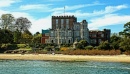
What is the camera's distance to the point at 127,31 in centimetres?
8231

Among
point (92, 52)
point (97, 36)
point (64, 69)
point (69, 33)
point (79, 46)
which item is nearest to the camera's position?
point (64, 69)

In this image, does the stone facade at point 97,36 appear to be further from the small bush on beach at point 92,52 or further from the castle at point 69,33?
the small bush on beach at point 92,52

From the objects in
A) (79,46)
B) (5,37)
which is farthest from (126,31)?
(5,37)

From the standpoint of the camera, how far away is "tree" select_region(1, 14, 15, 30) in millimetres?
108062

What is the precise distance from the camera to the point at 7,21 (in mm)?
109000

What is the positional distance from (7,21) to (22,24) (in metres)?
5.78

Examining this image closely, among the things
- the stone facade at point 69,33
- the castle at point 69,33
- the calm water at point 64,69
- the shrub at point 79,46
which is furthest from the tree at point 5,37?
the calm water at point 64,69

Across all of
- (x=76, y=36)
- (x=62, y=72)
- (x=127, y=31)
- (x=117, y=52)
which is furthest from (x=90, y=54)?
(x=62, y=72)

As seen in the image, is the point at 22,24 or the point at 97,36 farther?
the point at 22,24

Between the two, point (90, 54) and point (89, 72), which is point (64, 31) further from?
point (89, 72)

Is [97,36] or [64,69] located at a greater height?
[97,36]

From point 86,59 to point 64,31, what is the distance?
32377 mm

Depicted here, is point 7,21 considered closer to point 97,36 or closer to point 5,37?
point 5,37

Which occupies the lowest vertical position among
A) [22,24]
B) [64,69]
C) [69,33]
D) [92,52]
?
[64,69]
